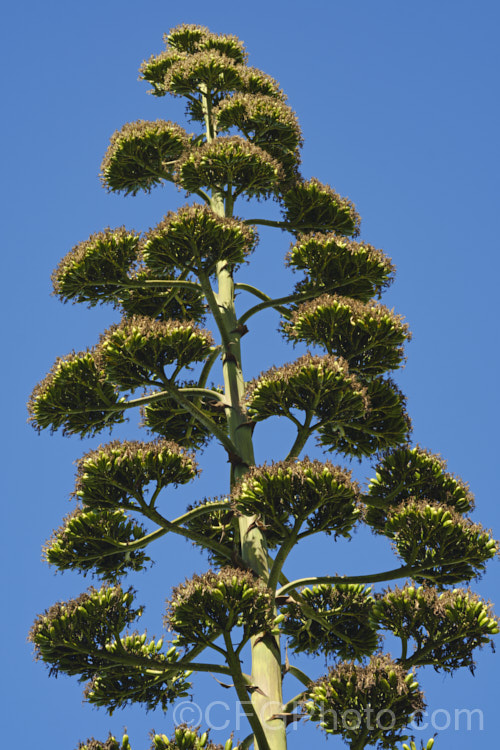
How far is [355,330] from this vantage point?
12320mm

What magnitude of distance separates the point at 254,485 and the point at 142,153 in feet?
24.5

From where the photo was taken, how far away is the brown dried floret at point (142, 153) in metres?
15.5

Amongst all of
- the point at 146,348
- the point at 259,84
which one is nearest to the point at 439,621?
the point at 146,348

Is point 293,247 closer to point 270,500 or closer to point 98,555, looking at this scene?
point 270,500

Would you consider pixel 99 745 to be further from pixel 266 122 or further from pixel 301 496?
pixel 266 122

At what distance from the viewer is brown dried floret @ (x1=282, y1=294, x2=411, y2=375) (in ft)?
40.0

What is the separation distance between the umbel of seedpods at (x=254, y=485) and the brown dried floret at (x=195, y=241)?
29mm

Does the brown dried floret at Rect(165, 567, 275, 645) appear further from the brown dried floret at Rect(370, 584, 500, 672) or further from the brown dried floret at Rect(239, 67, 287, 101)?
the brown dried floret at Rect(239, 67, 287, 101)

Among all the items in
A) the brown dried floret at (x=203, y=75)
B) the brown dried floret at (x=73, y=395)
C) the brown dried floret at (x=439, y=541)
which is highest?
the brown dried floret at (x=203, y=75)

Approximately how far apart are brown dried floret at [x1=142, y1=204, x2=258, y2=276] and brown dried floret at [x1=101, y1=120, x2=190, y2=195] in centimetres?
288

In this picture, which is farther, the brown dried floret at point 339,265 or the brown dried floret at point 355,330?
the brown dried floret at point 339,265

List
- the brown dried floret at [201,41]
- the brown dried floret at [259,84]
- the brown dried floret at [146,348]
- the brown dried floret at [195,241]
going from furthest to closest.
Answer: the brown dried floret at [201,41]
the brown dried floret at [259,84]
the brown dried floret at [195,241]
the brown dried floret at [146,348]

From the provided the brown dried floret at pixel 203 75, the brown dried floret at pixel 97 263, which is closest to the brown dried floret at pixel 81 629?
the brown dried floret at pixel 97 263

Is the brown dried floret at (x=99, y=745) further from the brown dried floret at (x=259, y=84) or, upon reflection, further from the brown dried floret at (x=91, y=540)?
the brown dried floret at (x=259, y=84)
